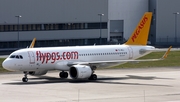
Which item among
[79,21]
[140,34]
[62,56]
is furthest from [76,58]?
[79,21]

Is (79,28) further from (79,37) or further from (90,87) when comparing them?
(90,87)

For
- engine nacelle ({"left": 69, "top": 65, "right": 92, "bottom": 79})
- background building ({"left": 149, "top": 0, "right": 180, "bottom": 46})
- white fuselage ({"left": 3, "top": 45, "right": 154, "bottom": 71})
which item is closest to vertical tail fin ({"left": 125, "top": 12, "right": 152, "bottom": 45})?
white fuselage ({"left": 3, "top": 45, "right": 154, "bottom": 71})

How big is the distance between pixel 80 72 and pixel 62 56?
3327mm

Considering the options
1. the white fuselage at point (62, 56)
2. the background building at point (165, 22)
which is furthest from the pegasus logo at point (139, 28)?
the background building at point (165, 22)

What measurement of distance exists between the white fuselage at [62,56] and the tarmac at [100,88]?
1.52m

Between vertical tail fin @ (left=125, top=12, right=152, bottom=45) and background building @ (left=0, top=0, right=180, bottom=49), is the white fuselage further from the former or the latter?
background building @ (left=0, top=0, right=180, bottom=49)

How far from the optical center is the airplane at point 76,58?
2030 inches

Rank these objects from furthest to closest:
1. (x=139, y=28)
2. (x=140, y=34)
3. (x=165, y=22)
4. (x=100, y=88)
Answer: (x=165, y=22), (x=139, y=28), (x=140, y=34), (x=100, y=88)

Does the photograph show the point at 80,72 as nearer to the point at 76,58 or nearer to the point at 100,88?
the point at 76,58

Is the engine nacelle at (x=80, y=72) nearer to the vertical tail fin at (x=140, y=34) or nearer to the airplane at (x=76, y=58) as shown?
the airplane at (x=76, y=58)

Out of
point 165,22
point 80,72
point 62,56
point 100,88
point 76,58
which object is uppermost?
point 165,22

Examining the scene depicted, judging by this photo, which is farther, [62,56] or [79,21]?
[79,21]

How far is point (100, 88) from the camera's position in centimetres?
4625

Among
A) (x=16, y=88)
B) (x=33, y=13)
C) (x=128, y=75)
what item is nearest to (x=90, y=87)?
(x=16, y=88)
